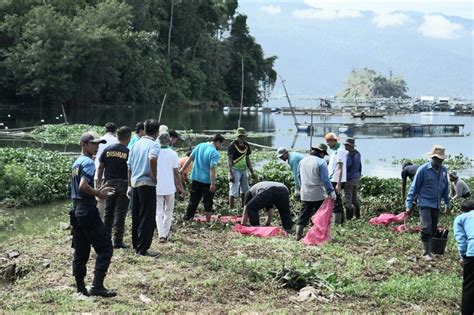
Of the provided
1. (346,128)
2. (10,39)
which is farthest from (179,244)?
(10,39)

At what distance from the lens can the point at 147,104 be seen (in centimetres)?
7425

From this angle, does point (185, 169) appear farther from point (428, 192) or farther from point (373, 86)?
point (373, 86)

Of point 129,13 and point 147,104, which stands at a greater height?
point 129,13

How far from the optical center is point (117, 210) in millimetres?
9609

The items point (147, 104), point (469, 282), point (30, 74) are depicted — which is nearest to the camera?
point (469, 282)

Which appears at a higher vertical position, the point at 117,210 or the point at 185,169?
the point at 185,169

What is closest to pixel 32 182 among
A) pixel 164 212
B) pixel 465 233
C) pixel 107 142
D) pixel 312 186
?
pixel 107 142

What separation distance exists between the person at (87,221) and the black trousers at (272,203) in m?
4.45

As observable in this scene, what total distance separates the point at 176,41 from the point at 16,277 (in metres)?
77.1

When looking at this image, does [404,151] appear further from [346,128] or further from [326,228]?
[326,228]

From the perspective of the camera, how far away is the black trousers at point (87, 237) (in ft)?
23.2

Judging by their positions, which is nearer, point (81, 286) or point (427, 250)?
point (81, 286)

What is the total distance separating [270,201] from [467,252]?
4.95 metres

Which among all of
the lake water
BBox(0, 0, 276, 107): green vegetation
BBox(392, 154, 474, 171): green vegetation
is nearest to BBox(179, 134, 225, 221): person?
the lake water
